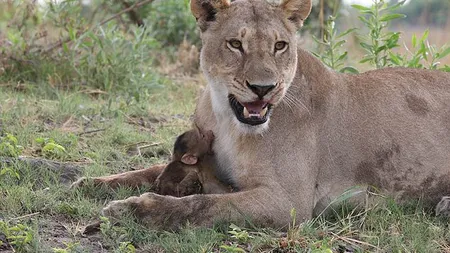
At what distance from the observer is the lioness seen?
13.0 ft

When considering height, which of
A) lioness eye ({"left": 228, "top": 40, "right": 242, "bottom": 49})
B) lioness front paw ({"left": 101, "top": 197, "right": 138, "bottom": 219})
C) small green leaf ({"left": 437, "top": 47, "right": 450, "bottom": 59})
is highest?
lioness eye ({"left": 228, "top": 40, "right": 242, "bottom": 49})

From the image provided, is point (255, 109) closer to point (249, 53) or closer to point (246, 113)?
point (246, 113)

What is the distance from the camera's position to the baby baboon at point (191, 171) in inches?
171

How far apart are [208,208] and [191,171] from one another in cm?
49

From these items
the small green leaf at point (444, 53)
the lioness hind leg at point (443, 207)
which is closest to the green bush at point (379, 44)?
the small green leaf at point (444, 53)

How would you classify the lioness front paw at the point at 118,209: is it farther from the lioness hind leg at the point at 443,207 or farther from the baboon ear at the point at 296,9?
the lioness hind leg at the point at 443,207

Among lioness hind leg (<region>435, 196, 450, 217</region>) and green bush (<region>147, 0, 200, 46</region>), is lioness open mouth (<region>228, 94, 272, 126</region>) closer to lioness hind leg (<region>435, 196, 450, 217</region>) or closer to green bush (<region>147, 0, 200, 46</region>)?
lioness hind leg (<region>435, 196, 450, 217</region>)

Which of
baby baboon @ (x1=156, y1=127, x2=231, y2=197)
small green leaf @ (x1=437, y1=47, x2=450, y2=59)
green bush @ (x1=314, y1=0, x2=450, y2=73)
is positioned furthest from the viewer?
green bush @ (x1=314, y1=0, x2=450, y2=73)

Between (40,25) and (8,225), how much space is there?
14.1 ft

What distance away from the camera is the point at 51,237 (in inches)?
146

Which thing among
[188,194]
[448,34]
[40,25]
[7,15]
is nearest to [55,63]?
[40,25]

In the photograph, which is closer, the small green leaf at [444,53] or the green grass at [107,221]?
the green grass at [107,221]

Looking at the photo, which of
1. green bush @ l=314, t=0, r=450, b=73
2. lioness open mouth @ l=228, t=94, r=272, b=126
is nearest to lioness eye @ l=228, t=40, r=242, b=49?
lioness open mouth @ l=228, t=94, r=272, b=126

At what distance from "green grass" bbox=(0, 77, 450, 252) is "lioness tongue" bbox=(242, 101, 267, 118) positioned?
21.9 inches
